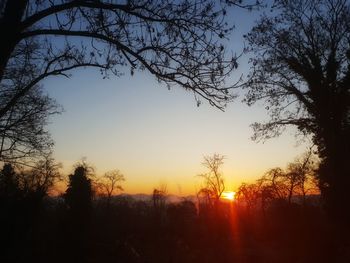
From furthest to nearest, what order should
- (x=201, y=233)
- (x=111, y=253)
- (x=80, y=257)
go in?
(x=201, y=233) < (x=111, y=253) < (x=80, y=257)

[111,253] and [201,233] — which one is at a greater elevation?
[201,233]

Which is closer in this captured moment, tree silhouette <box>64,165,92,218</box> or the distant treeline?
the distant treeline

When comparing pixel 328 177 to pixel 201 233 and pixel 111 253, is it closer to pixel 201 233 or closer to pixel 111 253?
pixel 111 253

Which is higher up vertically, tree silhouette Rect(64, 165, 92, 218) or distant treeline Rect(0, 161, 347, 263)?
tree silhouette Rect(64, 165, 92, 218)

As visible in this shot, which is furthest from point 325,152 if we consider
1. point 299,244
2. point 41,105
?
point 41,105

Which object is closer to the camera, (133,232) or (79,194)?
(79,194)

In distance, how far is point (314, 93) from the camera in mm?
Result: 18875

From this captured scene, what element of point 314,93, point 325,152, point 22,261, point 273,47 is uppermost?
point 273,47

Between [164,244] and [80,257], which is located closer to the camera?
[80,257]

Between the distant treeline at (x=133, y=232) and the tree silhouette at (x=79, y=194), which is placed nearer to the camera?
the distant treeline at (x=133, y=232)

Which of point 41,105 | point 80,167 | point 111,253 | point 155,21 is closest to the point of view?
point 155,21

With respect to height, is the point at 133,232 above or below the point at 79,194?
below

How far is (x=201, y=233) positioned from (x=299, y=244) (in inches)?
1147

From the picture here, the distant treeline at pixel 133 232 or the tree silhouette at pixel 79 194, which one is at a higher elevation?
the tree silhouette at pixel 79 194
